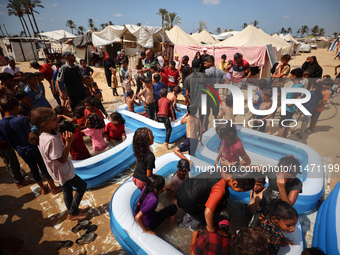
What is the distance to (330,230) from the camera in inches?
75.7

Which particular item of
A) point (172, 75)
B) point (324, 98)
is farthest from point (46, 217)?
point (324, 98)

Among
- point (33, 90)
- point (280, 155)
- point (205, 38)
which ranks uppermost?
point (205, 38)

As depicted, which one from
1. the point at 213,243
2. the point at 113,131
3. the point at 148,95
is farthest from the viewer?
the point at 148,95

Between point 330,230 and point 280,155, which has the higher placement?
point 330,230

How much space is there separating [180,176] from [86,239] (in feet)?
5.36

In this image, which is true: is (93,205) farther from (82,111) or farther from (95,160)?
(82,111)

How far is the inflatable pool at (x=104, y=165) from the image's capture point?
3.15 m

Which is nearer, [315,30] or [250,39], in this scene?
[250,39]

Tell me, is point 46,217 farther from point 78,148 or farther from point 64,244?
point 78,148

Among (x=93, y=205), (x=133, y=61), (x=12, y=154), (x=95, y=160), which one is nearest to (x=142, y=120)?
(x=95, y=160)

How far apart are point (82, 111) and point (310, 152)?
4.86m

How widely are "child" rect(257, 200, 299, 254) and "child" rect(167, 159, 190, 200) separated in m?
1.18

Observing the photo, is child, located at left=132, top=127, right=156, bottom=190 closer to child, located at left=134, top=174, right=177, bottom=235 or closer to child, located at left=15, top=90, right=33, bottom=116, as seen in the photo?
child, located at left=134, top=174, right=177, bottom=235

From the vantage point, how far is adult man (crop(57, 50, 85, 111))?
13.3ft
